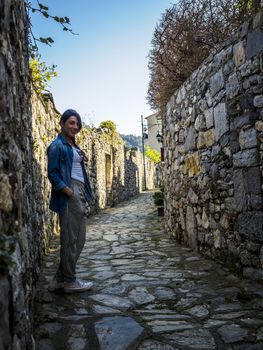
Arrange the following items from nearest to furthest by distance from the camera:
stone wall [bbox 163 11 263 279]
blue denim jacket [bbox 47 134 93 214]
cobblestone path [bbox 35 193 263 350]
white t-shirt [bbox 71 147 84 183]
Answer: cobblestone path [bbox 35 193 263 350] → blue denim jacket [bbox 47 134 93 214] → white t-shirt [bbox 71 147 84 183] → stone wall [bbox 163 11 263 279]

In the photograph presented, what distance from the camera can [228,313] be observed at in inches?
102

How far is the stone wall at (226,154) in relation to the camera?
10.9 ft

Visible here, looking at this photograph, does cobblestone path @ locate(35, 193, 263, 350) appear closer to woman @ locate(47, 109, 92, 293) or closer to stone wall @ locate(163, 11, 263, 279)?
woman @ locate(47, 109, 92, 293)

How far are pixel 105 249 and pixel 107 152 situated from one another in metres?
8.14

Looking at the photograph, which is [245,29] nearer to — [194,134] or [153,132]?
[194,134]

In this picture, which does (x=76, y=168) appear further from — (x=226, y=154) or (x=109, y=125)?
(x=109, y=125)

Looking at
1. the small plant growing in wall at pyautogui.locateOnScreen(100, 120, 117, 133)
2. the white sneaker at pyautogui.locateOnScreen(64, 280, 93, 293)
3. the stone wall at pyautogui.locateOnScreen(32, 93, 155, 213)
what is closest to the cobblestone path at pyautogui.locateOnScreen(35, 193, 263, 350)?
the white sneaker at pyautogui.locateOnScreen(64, 280, 93, 293)

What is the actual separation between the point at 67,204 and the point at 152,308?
3.76 feet

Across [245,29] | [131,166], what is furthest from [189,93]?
[131,166]

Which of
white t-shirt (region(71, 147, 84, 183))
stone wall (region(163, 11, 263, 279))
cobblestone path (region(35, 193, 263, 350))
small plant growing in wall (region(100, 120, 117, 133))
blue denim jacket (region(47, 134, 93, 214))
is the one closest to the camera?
cobblestone path (region(35, 193, 263, 350))

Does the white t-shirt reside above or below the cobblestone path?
above

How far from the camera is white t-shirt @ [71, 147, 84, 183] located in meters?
3.21

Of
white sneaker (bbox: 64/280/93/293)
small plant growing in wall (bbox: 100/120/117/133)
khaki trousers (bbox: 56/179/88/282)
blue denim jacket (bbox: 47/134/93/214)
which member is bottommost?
white sneaker (bbox: 64/280/93/293)

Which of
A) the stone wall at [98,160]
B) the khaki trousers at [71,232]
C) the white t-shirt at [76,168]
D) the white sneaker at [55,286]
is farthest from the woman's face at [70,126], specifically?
the stone wall at [98,160]
